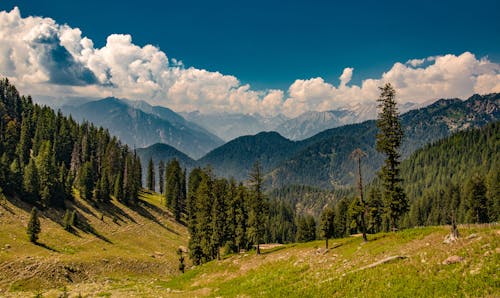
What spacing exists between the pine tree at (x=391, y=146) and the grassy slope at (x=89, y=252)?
3406 cm

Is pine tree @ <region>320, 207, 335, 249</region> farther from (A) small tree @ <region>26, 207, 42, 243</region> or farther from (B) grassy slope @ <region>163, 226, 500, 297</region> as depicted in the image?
(A) small tree @ <region>26, 207, 42, 243</region>

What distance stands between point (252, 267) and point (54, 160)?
90373mm

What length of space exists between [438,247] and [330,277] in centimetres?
893

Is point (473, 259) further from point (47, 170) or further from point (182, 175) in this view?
point (182, 175)

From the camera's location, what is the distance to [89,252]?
71438 mm

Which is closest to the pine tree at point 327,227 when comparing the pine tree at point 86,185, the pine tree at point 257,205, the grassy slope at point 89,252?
the pine tree at point 257,205

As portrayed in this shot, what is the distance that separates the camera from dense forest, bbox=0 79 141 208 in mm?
88500

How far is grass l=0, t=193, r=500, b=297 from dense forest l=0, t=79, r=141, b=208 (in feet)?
28.2

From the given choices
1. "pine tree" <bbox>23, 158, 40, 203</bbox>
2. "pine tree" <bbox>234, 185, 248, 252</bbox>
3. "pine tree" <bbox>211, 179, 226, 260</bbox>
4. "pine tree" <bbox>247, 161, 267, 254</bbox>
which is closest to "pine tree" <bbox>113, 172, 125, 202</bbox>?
"pine tree" <bbox>23, 158, 40, 203</bbox>

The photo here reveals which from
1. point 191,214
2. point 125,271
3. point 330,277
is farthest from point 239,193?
point 330,277

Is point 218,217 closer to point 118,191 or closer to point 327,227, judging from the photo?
point 327,227

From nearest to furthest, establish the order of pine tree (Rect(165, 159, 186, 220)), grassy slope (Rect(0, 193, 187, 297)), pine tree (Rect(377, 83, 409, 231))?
pine tree (Rect(377, 83, 409, 231)) → grassy slope (Rect(0, 193, 187, 297)) → pine tree (Rect(165, 159, 186, 220))

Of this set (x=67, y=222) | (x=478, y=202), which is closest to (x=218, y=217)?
(x=67, y=222)

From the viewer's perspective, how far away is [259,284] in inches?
1260
